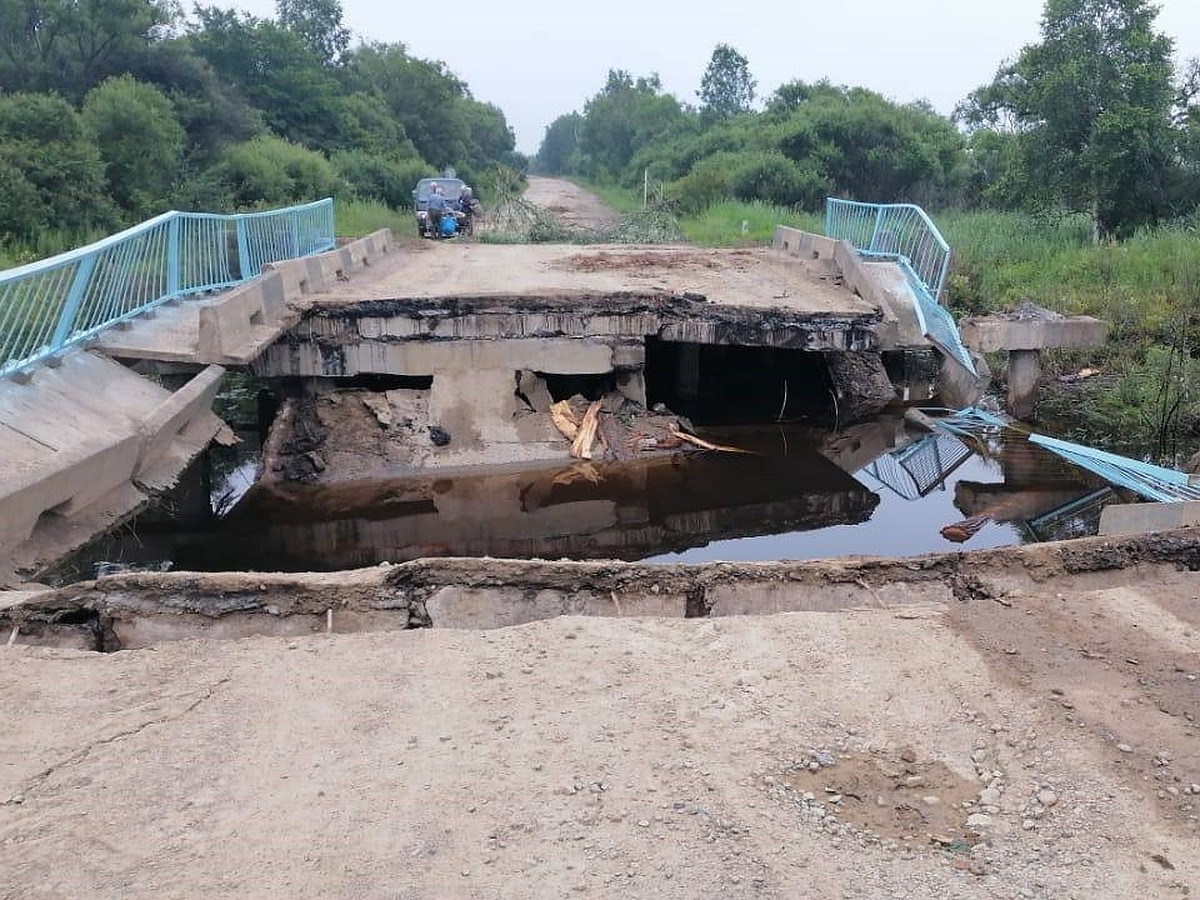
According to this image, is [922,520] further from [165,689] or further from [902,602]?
[165,689]

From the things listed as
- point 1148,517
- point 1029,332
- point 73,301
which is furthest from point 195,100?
point 1148,517

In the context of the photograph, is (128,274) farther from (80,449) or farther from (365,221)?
(365,221)

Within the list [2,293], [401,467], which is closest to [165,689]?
[2,293]

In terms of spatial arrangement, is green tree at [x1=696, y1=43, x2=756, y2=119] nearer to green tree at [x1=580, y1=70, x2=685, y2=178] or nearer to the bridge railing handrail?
green tree at [x1=580, y1=70, x2=685, y2=178]

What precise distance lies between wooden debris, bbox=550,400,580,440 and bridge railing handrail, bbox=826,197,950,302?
4.92 meters

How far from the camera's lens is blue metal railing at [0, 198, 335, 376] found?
22.5ft

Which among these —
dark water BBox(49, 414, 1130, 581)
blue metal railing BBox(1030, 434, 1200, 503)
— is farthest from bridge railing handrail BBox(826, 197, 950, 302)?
blue metal railing BBox(1030, 434, 1200, 503)


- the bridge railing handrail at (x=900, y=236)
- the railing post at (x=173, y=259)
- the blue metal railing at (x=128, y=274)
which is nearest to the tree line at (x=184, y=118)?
the blue metal railing at (x=128, y=274)

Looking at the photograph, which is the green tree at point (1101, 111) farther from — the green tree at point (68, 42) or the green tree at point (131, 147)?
the green tree at point (68, 42)

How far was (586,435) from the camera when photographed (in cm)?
1052

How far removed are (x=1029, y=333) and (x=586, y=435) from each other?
5.03m

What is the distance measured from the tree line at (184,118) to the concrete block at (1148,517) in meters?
17.6

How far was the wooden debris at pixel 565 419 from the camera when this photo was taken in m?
10.6

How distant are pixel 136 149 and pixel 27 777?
2239 cm
